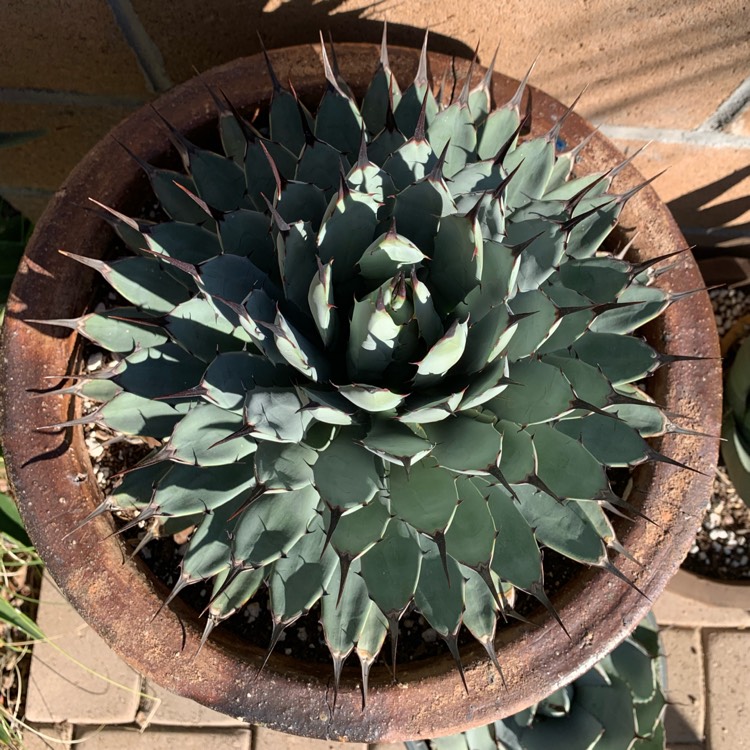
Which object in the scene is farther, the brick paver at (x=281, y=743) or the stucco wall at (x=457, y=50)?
the brick paver at (x=281, y=743)

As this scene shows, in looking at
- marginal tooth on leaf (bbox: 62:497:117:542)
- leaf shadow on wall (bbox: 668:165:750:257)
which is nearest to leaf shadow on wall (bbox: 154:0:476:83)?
leaf shadow on wall (bbox: 668:165:750:257)

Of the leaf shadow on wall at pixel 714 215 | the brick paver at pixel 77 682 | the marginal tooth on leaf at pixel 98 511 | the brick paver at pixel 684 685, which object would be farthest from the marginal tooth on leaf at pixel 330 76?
the brick paver at pixel 684 685

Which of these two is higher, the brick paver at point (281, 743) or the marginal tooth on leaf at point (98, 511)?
the marginal tooth on leaf at point (98, 511)

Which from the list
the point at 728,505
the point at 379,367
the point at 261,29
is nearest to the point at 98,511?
the point at 379,367

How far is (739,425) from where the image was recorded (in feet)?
4.32

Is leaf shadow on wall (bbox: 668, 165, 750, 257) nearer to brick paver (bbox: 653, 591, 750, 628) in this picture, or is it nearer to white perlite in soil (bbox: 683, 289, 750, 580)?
white perlite in soil (bbox: 683, 289, 750, 580)

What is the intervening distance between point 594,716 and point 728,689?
634 millimetres

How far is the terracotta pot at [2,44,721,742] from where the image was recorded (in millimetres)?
889

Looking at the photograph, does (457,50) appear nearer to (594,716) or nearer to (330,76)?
(330,76)

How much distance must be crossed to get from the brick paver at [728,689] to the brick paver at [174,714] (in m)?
1.09

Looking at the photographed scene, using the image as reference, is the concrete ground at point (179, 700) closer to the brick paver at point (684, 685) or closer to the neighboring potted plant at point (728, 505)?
the brick paver at point (684, 685)

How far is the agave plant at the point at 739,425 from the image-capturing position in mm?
1285

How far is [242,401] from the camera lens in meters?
0.75

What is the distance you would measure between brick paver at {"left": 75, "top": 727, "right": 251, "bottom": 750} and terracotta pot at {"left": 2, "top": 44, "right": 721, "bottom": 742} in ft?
2.48
